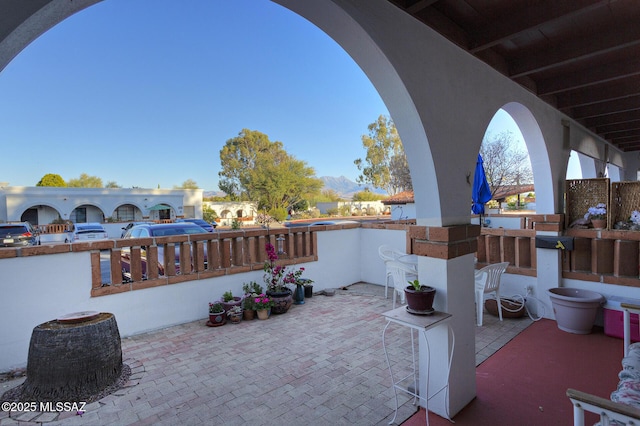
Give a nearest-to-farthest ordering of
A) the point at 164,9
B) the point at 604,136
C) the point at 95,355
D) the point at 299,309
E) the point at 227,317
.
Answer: the point at 95,355
the point at 227,317
the point at 299,309
the point at 604,136
the point at 164,9

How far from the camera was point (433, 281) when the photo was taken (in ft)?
7.06

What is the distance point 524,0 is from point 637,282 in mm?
3460

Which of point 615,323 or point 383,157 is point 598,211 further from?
point 383,157

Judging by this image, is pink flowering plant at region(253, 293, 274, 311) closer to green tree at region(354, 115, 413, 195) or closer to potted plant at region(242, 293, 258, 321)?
potted plant at region(242, 293, 258, 321)

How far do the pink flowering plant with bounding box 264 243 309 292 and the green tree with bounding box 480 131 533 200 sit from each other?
14775 mm

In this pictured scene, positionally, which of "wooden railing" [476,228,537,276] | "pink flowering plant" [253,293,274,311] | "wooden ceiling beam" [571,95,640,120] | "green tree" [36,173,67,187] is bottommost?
"pink flowering plant" [253,293,274,311]

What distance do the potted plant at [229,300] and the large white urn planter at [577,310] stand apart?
4.04 meters

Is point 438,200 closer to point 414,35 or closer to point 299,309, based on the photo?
point 414,35

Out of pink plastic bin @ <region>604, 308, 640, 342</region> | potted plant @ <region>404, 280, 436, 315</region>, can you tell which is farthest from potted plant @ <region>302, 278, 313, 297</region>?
pink plastic bin @ <region>604, 308, 640, 342</region>

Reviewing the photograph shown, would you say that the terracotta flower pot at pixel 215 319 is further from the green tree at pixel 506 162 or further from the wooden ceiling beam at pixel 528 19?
the green tree at pixel 506 162

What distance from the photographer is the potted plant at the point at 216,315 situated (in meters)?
3.90

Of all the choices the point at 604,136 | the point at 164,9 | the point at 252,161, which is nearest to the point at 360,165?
the point at 252,161

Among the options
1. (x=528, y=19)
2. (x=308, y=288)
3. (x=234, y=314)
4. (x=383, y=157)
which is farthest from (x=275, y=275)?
(x=383, y=157)

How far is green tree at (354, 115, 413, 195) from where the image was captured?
2850cm
